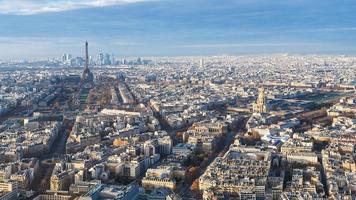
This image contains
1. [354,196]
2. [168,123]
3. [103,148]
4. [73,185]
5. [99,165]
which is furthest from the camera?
[168,123]

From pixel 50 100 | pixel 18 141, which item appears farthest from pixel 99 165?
pixel 50 100

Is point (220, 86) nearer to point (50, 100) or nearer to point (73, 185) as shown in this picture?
point (50, 100)

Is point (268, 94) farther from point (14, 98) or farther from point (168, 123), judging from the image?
point (14, 98)

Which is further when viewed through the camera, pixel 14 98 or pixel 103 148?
pixel 14 98

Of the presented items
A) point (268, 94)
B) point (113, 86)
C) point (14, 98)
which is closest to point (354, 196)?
point (268, 94)

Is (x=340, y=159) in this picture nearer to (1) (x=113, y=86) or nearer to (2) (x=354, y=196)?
(2) (x=354, y=196)

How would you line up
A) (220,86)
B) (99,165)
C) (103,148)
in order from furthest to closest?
(220,86), (103,148), (99,165)

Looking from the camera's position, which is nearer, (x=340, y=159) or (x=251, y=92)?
(x=340, y=159)

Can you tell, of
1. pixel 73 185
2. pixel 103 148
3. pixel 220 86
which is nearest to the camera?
pixel 73 185

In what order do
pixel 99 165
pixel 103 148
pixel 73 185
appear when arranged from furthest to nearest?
pixel 103 148, pixel 99 165, pixel 73 185
